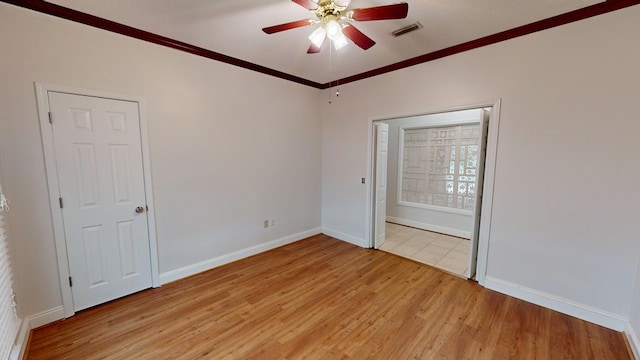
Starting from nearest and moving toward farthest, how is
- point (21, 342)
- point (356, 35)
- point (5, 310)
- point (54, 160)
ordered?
point (5, 310) → point (21, 342) → point (356, 35) → point (54, 160)

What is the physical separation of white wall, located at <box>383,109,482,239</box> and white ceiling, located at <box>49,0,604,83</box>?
154 cm

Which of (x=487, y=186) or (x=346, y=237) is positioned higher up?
(x=487, y=186)

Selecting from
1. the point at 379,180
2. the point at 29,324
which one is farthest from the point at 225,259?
the point at 379,180

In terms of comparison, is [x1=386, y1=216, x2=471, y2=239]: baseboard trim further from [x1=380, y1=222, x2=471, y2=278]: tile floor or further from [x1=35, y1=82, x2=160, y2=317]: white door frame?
[x1=35, y1=82, x2=160, y2=317]: white door frame

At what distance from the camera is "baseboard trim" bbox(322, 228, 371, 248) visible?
3955mm

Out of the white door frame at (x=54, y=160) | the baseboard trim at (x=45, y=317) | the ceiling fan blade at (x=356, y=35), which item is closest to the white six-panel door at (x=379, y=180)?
the ceiling fan blade at (x=356, y=35)

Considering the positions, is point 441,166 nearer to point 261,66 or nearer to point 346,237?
point 346,237

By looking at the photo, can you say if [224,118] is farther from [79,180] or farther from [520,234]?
[520,234]

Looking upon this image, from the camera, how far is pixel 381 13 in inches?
64.9

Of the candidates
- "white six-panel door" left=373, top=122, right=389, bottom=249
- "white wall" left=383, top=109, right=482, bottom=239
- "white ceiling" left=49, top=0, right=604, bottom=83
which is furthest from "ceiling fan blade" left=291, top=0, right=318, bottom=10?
"white wall" left=383, top=109, right=482, bottom=239

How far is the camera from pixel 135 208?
257cm

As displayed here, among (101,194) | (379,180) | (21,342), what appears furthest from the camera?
(379,180)

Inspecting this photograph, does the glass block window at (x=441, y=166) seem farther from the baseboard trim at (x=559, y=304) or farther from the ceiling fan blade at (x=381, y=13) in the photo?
the ceiling fan blade at (x=381, y=13)

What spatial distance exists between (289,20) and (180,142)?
1.79m
